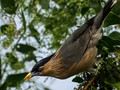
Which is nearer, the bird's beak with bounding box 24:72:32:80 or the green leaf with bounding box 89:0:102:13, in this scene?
the green leaf with bounding box 89:0:102:13

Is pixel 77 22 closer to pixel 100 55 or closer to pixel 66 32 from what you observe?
pixel 66 32

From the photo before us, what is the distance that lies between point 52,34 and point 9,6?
32cm

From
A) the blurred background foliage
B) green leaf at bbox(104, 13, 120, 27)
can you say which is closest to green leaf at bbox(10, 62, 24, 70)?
the blurred background foliage

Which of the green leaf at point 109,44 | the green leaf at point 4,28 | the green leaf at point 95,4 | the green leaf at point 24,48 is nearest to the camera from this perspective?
the green leaf at point 109,44

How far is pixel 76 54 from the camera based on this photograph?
187 centimetres

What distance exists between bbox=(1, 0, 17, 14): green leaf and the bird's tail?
356mm

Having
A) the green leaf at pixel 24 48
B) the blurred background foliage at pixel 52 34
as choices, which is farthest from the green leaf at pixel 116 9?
the green leaf at pixel 24 48

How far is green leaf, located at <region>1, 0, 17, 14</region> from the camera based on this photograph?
71.7 inches

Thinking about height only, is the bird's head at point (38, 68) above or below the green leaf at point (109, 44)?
below

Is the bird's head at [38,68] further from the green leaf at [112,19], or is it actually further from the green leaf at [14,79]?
the green leaf at [112,19]

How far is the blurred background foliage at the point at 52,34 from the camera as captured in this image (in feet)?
4.91

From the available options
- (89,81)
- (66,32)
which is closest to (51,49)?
(66,32)

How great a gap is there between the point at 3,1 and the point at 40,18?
9.5 inches

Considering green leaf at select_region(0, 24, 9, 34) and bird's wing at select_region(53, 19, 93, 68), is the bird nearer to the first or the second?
bird's wing at select_region(53, 19, 93, 68)
